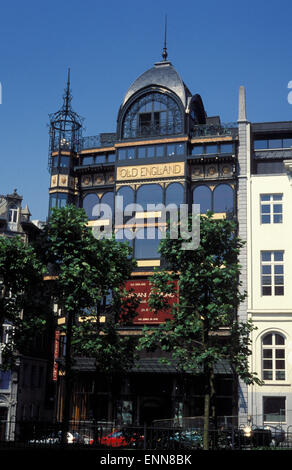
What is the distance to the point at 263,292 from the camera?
5209 cm

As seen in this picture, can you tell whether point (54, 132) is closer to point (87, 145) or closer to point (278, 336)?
point (87, 145)

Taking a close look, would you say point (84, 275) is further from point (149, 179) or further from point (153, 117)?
point (153, 117)

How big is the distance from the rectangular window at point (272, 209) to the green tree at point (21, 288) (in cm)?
2165

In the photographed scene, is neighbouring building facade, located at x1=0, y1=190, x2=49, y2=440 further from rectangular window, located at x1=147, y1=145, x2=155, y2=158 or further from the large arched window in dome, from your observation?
rectangular window, located at x1=147, y1=145, x2=155, y2=158

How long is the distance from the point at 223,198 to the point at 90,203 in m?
11.7

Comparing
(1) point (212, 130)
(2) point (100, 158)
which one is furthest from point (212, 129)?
(2) point (100, 158)

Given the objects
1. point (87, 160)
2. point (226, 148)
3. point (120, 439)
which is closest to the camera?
point (120, 439)

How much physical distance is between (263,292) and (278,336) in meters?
3.53

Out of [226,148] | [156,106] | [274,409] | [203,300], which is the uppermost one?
[156,106]

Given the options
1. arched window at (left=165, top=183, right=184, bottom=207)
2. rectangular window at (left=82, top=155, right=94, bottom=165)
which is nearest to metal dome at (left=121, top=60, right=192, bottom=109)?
rectangular window at (left=82, top=155, right=94, bottom=165)

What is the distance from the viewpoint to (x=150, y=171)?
55.6 meters

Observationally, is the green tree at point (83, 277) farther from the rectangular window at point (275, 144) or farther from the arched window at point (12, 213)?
the arched window at point (12, 213)

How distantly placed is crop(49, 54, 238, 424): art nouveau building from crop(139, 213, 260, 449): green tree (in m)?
14.1
